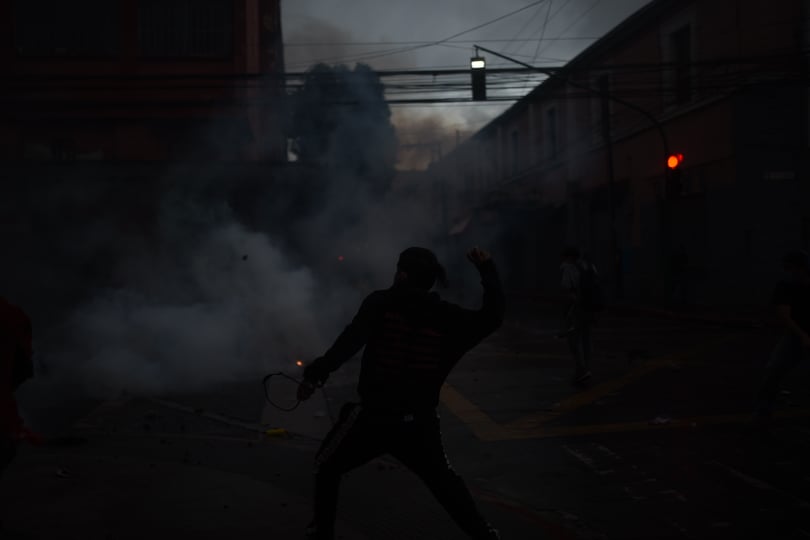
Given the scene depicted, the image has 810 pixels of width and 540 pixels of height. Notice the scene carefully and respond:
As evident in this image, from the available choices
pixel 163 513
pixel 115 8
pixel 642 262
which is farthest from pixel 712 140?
pixel 163 513

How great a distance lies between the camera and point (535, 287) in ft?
129

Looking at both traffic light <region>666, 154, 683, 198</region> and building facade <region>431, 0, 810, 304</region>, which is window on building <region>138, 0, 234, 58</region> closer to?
building facade <region>431, 0, 810, 304</region>


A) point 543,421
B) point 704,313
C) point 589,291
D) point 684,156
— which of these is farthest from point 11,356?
point 684,156

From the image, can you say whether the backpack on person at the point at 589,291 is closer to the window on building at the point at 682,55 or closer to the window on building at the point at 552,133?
the window on building at the point at 682,55

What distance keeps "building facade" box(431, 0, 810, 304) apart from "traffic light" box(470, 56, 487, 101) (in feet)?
3.82

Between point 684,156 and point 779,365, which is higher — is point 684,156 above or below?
above

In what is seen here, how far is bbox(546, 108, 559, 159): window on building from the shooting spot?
36.8 m

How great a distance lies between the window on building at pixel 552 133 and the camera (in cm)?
3681

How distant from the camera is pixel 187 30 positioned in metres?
24.9

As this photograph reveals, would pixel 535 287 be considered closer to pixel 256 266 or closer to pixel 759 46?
pixel 759 46

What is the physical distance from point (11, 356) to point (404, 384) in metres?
2.00

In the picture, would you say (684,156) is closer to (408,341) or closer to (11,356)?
(408,341)

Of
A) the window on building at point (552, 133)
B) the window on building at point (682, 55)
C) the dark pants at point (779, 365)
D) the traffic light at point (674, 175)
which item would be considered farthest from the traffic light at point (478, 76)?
the window on building at point (552, 133)

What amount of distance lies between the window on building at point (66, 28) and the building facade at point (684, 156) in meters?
12.9
